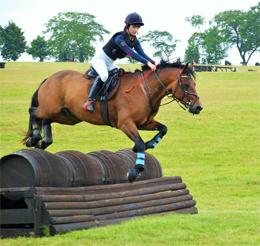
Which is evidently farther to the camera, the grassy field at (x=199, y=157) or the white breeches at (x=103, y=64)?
the white breeches at (x=103, y=64)

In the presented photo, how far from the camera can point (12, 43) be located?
89.1 metres

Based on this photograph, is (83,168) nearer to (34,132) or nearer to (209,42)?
(34,132)

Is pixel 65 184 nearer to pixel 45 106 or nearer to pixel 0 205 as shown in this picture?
pixel 0 205

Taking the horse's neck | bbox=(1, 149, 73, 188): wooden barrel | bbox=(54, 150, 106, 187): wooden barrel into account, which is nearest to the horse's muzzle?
the horse's neck

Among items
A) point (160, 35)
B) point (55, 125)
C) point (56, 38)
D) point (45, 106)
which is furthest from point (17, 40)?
point (45, 106)

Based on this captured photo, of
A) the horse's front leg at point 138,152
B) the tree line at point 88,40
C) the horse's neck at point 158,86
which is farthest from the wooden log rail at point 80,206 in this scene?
the tree line at point 88,40

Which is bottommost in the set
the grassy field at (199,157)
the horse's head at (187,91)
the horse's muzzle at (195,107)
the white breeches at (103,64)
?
the grassy field at (199,157)

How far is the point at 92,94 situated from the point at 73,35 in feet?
258

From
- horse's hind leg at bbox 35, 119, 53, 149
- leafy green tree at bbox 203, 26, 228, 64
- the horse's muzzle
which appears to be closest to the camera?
the horse's muzzle

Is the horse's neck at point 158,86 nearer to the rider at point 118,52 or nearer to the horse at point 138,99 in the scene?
the horse at point 138,99

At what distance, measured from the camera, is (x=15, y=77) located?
153 feet

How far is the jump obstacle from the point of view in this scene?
735cm

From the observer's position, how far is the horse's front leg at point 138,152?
7.96 meters

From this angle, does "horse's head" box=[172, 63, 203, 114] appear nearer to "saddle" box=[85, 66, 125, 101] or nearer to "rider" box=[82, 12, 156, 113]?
"rider" box=[82, 12, 156, 113]
